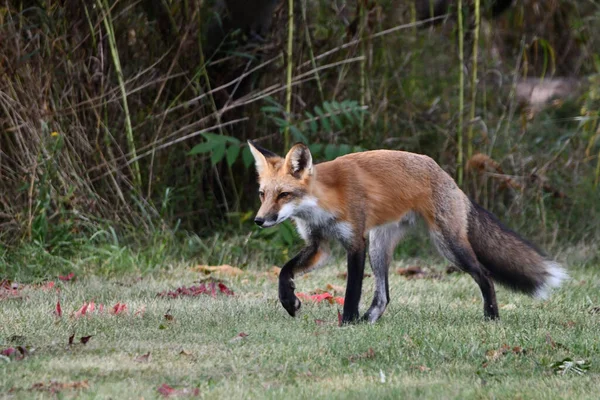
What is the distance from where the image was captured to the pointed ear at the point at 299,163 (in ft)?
19.7

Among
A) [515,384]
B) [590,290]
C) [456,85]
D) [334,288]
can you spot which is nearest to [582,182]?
[456,85]

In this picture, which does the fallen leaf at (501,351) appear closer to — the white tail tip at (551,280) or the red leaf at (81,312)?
the white tail tip at (551,280)

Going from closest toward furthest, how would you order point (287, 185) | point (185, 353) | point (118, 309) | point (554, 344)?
point (185, 353), point (554, 344), point (287, 185), point (118, 309)

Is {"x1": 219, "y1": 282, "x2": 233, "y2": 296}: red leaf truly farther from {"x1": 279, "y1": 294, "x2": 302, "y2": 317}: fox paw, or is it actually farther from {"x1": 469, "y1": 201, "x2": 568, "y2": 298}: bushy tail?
{"x1": 469, "y1": 201, "x2": 568, "y2": 298}: bushy tail

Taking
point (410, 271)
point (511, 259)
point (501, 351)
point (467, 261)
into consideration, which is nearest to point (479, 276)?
point (467, 261)

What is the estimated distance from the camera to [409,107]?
33.3ft

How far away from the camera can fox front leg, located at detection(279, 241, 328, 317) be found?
6.10 m

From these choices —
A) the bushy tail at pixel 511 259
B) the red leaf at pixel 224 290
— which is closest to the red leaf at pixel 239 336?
the red leaf at pixel 224 290

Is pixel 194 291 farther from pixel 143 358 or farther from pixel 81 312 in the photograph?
pixel 143 358

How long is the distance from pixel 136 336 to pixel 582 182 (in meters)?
6.28

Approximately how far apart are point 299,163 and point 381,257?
3.28 feet

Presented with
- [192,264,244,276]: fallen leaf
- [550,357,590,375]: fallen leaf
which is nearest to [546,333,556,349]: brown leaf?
[550,357,590,375]: fallen leaf

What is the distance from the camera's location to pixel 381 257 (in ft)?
21.7

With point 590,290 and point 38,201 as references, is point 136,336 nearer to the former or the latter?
point 38,201
